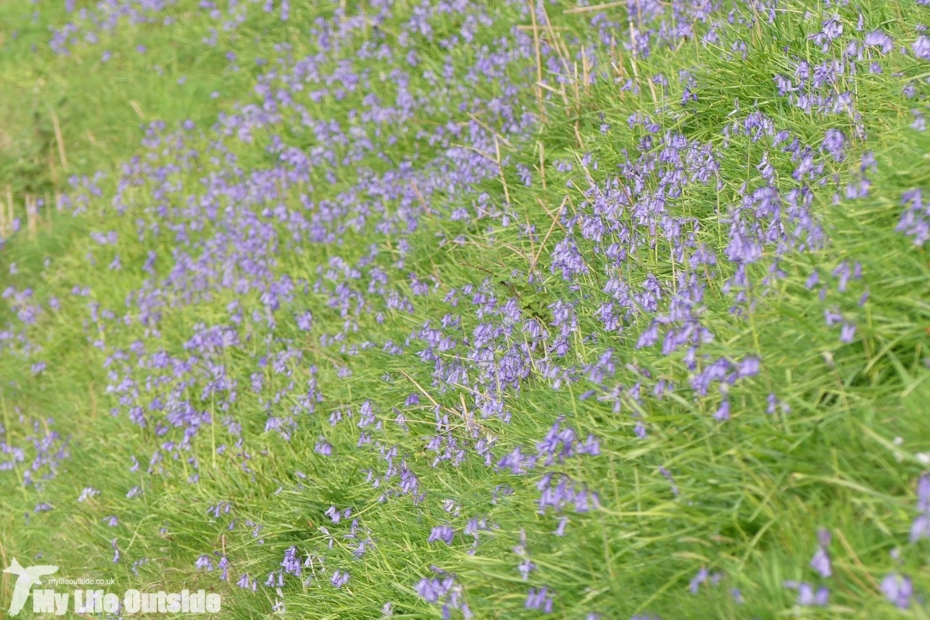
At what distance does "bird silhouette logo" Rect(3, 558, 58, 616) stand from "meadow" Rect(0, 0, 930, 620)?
6 centimetres

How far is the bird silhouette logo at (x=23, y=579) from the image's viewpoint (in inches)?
184

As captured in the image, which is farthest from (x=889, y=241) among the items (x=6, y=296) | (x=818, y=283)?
(x=6, y=296)

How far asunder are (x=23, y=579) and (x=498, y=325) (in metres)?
3.12

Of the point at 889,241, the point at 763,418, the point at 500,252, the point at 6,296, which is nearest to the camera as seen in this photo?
the point at 763,418

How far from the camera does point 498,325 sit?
162 inches

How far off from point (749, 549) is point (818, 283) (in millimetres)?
975

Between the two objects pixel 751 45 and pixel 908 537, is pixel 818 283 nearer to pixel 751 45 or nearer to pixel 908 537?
pixel 908 537

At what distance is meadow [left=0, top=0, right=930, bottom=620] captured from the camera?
104 inches

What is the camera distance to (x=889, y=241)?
9.40ft

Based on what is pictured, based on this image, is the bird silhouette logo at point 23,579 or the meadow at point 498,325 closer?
the meadow at point 498,325

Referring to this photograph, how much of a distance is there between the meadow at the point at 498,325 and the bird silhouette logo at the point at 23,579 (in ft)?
0.20

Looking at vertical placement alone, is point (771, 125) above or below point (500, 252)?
above

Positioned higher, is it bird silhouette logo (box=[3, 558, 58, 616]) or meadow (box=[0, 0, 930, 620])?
meadow (box=[0, 0, 930, 620])

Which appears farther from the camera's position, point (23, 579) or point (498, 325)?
point (23, 579)
